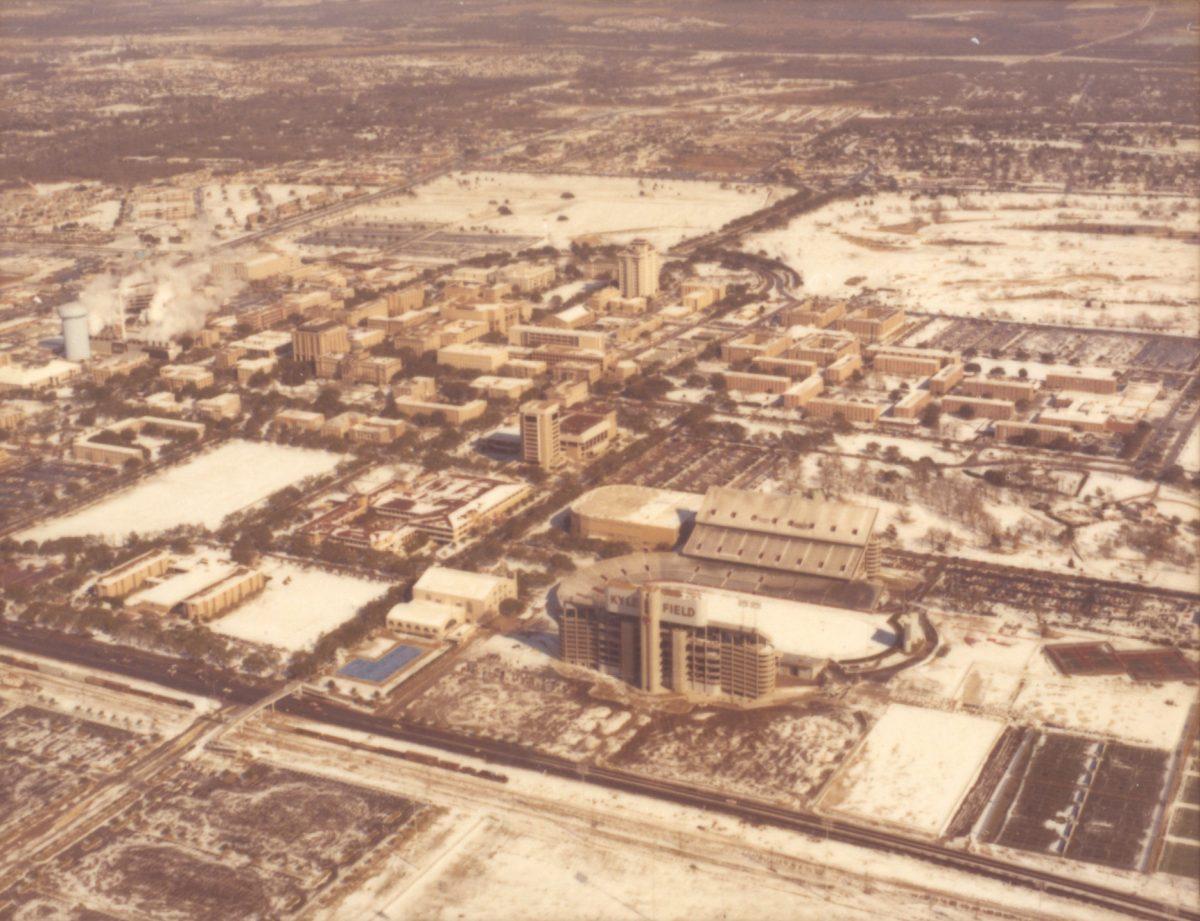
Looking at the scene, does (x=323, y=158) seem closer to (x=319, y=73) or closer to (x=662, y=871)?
Answer: (x=319, y=73)

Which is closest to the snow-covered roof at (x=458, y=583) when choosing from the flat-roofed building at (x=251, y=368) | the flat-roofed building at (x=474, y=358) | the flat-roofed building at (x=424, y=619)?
the flat-roofed building at (x=424, y=619)

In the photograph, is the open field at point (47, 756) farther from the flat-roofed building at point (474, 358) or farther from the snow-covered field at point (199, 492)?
the flat-roofed building at point (474, 358)

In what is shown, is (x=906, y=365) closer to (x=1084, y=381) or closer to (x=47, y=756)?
(x=1084, y=381)

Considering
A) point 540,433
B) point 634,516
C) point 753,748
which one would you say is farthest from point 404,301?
point 753,748

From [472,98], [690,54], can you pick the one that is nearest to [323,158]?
[472,98]

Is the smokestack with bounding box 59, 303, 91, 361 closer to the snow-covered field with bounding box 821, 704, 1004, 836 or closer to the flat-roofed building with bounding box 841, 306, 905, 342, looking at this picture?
the flat-roofed building with bounding box 841, 306, 905, 342

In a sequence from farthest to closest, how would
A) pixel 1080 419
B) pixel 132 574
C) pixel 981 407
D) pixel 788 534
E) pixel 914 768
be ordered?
pixel 981 407
pixel 1080 419
pixel 132 574
pixel 788 534
pixel 914 768

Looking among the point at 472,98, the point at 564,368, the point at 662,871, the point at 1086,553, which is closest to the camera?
the point at 662,871
